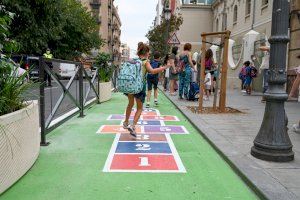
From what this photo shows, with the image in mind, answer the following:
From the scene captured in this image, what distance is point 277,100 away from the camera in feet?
17.6

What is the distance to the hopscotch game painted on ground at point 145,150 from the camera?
5.22 m

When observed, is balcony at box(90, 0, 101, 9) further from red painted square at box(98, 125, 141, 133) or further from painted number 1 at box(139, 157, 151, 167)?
painted number 1 at box(139, 157, 151, 167)

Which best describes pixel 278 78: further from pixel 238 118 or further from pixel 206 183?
pixel 238 118

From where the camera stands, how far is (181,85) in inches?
572

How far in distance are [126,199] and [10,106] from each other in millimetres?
1814

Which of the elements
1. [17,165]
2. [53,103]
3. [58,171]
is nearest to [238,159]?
[58,171]

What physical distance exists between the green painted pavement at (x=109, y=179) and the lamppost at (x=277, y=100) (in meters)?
0.63

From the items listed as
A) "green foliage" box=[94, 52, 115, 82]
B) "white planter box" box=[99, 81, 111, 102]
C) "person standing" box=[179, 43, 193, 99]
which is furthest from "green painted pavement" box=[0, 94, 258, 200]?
"green foliage" box=[94, 52, 115, 82]

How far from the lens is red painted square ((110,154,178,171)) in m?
5.20

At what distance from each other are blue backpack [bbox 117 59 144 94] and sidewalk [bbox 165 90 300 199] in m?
1.56

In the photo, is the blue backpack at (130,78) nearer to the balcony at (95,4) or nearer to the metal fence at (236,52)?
the metal fence at (236,52)

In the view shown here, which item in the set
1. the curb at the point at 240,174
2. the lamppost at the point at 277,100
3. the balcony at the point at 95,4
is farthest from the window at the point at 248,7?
the balcony at the point at 95,4

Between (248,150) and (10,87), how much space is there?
3.50 metres

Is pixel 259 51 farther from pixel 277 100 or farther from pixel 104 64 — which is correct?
pixel 277 100
